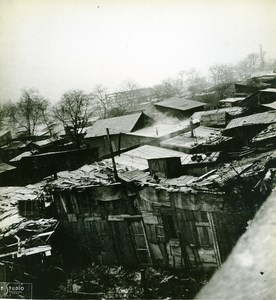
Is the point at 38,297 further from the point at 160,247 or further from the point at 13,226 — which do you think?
the point at 160,247

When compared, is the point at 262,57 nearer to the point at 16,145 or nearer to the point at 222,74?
the point at 222,74

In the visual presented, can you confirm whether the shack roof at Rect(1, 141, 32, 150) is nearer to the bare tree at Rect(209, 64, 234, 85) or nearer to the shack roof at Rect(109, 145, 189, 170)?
the shack roof at Rect(109, 145, 189, 170)

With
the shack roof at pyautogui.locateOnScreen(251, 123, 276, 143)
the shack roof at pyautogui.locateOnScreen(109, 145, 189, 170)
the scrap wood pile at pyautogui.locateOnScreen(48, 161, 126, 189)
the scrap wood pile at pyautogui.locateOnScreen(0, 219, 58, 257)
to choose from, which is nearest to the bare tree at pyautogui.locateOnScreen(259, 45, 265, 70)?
the shack roof at pyautogui.locateOnScreen(251, 123, 276, 143)

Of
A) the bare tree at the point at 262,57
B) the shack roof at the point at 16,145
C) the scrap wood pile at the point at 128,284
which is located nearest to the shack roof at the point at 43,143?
the shack roof at the point at 16,145

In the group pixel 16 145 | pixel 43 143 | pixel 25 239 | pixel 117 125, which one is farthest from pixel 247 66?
pixel 43 143

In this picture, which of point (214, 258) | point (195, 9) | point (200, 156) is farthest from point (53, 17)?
point (214, 258)

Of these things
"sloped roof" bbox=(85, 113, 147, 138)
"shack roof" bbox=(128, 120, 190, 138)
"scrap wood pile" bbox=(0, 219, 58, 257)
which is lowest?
"scrap wood pile" bbox=(0, 219, 58, 257)
